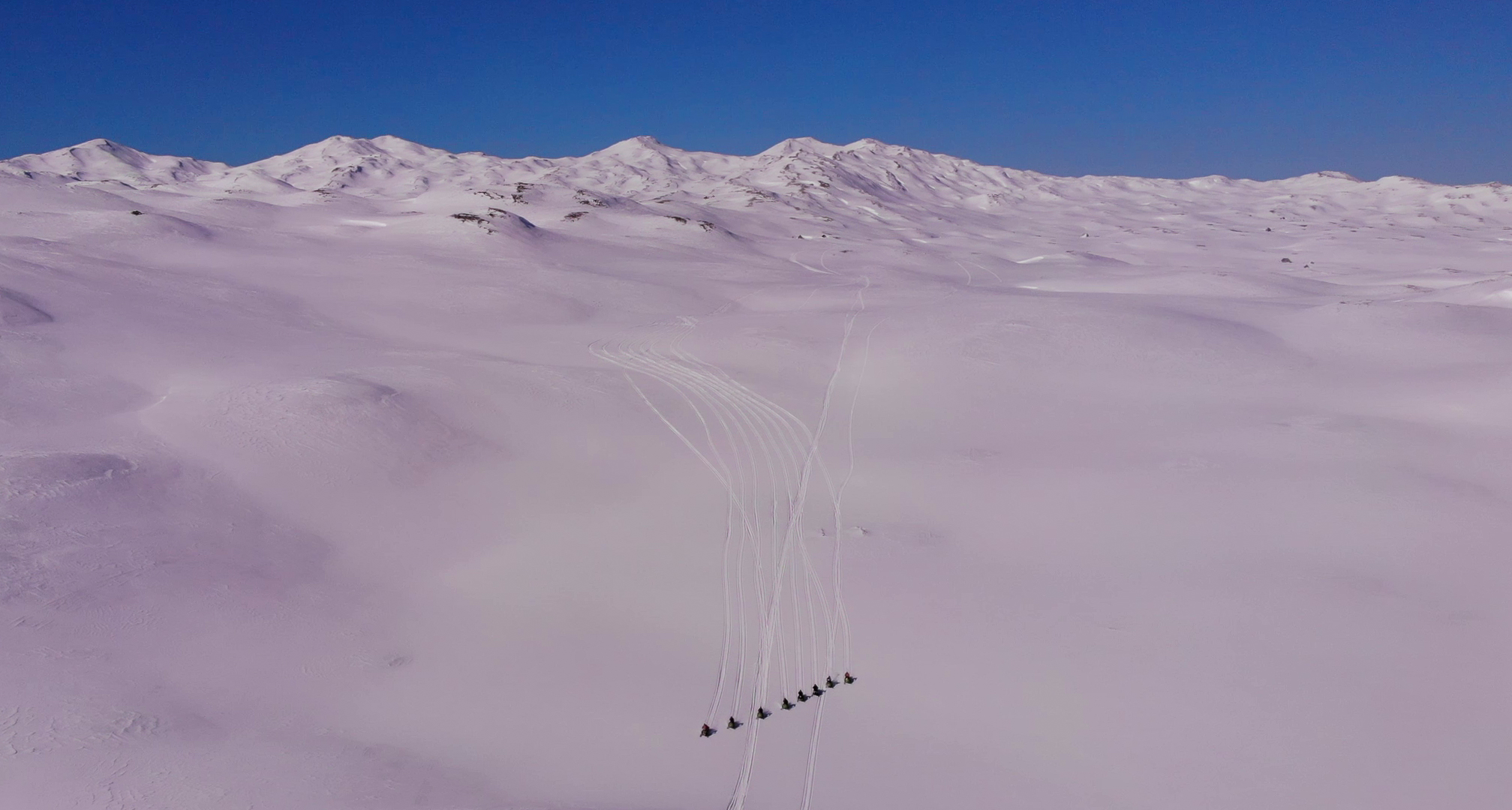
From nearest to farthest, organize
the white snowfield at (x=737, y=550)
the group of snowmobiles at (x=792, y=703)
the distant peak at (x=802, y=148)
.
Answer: the white snowfield at (x=737, y=550), the group of snowmobiles at (x=792, y=703), the distant peak at (x=802, y=148)

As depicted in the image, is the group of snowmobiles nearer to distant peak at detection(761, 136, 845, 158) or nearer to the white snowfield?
the white snowfield

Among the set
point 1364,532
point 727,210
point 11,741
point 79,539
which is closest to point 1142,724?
point 1364,532

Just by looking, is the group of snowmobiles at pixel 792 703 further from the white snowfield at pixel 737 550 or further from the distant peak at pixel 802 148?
the distant peak at pixel 802 148

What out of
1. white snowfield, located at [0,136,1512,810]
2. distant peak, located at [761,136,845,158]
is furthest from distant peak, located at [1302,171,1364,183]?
white snowfield, located at [0,136,1512,810]

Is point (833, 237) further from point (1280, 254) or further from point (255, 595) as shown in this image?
point (255, 595)

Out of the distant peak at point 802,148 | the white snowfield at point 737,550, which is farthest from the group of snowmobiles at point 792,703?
the distant peak at point 802,148

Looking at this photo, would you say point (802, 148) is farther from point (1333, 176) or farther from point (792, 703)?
point (792, 703)
